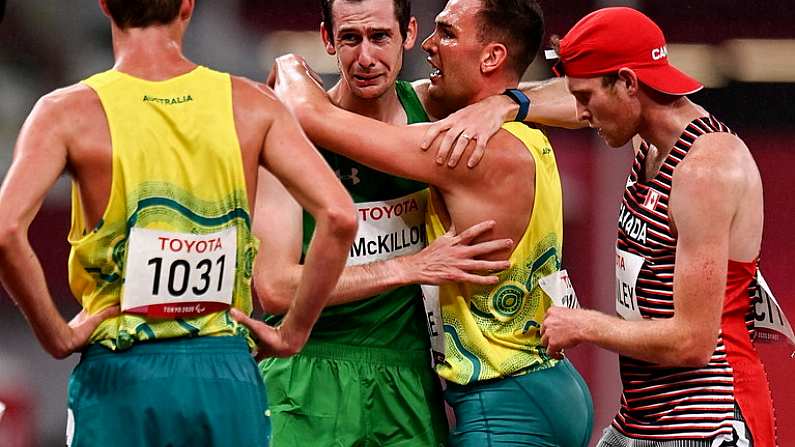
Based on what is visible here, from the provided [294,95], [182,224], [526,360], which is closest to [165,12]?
A: [182,224]

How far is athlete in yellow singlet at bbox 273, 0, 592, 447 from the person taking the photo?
304 cm

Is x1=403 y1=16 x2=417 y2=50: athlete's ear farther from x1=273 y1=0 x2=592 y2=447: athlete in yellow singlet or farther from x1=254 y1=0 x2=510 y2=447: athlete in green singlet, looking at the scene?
x1=273 y1=0 x2=592 y2=447: athlete in yellow singlet

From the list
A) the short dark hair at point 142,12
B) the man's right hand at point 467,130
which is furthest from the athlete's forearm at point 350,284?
the short dark hair at point 142,12

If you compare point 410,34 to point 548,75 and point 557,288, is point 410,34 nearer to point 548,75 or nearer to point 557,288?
point 557,288

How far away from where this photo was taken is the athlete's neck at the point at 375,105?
3.27m

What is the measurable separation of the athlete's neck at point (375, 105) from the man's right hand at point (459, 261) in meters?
0.41

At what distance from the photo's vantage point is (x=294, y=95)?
3162mm

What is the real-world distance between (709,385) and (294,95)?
1.17 meters

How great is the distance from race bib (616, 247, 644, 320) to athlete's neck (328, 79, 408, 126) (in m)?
0.67

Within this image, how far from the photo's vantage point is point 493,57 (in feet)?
10.6

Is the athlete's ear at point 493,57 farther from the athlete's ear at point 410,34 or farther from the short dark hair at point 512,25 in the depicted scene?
the athlete's ear at point 410,34

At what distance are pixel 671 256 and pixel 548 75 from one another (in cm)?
371

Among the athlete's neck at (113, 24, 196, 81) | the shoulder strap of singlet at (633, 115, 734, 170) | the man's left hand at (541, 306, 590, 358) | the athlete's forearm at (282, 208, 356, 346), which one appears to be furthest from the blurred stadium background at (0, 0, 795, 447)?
the athlete's neck at (113, 24, 196, 81)

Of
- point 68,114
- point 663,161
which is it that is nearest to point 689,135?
point 663,161
